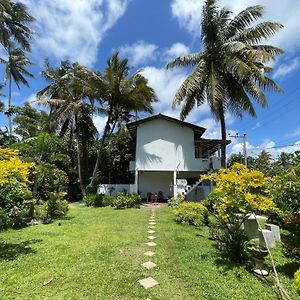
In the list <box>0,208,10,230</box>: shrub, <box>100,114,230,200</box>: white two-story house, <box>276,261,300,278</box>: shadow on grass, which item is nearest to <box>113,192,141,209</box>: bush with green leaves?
<box>100,114,230,200</box>: white two-story house

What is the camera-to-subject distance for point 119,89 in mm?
18141

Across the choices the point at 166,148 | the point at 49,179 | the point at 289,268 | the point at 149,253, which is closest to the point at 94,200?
the point at 49,179

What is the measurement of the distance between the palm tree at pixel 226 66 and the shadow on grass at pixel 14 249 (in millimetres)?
11535

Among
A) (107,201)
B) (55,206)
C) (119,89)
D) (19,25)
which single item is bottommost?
(55,206)

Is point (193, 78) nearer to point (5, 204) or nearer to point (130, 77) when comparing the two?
point (130, 77)

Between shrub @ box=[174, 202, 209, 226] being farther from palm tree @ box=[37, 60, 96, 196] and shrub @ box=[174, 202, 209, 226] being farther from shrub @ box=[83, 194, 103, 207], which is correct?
palm tree @ box=[37, 60, 96, 196]

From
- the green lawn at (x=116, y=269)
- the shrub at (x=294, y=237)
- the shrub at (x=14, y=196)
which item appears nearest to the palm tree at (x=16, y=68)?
the shrub at (x=14, y=196)

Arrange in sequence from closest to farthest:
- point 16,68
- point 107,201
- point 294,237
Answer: point 294,237, point 107,201, point 16,68

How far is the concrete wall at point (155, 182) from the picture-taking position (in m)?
21.2

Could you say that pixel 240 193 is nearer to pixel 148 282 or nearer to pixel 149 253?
pixel 149 253

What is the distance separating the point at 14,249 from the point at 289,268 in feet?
21.3

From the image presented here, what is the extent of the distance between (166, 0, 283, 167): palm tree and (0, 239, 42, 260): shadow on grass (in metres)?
11.5

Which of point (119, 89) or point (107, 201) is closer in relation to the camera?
point (107, 201)

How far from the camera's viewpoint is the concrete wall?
21.2m
